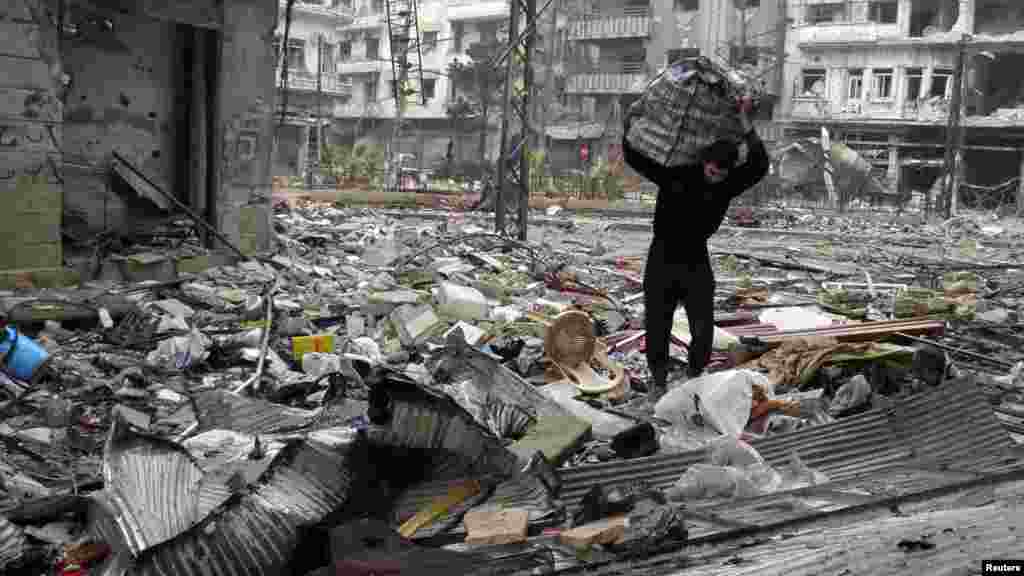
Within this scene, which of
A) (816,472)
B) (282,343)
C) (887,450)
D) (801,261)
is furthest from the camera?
(801,261)

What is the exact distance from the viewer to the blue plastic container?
206 inches

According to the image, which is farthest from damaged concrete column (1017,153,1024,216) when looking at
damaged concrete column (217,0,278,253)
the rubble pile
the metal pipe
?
the metal pipe

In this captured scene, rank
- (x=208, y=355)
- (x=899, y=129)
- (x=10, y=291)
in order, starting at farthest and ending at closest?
(x=899, y=129)
(x=10, y=291)
(x=208, y=355)

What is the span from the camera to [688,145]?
479cm

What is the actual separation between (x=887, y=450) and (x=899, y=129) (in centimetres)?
3753

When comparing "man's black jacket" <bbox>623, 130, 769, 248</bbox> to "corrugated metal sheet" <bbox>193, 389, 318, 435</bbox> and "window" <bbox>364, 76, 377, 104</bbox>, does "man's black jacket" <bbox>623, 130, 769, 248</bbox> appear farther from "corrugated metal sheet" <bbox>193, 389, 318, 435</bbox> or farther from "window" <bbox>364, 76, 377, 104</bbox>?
"window" <bbox>364, 76, 377, 104</bbox>

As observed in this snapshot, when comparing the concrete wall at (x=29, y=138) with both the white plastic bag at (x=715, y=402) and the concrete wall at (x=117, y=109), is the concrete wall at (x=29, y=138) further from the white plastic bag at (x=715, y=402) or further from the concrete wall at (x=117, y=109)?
the white plastic bag at (x=715, y=402)

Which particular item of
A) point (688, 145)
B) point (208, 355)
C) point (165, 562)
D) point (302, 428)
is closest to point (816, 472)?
point (688, 145)

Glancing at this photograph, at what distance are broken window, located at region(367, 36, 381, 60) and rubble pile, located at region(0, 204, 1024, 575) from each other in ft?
144

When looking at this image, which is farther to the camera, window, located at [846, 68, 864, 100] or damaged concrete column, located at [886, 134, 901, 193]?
window, located at [846, 68, 864, 100]

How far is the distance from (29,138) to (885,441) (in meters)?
6.90

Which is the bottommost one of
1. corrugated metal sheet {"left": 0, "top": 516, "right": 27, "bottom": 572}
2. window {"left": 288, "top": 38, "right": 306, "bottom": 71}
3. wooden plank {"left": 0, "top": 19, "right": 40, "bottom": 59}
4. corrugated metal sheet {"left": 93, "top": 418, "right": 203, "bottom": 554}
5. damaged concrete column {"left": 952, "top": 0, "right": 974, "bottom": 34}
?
corrugated metal sheet {"left": 0, "top": 516, "right": 27, "bottom": 572}

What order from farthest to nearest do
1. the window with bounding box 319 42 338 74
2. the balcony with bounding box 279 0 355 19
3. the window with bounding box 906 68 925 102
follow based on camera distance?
the window with bounding box 319 42 338 74, the balcony with bounding box 279 0 355 19, the window with bounding box 906 68 925 102

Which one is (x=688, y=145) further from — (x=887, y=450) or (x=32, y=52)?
(x=32, y=52)
